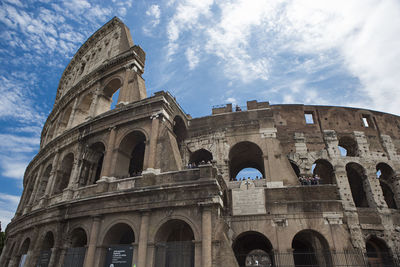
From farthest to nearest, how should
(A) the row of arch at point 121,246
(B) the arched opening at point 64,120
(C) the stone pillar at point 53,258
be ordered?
(B) the arched opening at point 64,120 < (C) the stone pillar at point 53,258 < (A) the row of arch at point 121,246

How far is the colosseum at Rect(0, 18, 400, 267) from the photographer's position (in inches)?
421

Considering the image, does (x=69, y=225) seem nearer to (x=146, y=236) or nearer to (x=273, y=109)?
(x=146, y=236)

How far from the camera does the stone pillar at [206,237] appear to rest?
9147mm

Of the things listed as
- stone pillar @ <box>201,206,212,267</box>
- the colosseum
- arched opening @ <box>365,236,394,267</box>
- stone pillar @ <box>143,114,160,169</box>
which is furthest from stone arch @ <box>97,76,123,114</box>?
arched opening @ <box>365,236,394,267</box>

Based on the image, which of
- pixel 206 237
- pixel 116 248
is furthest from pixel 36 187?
pixel 206 237

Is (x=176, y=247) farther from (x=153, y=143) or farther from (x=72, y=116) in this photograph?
(x=72, y=116)

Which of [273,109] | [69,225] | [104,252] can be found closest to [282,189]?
[273,109]

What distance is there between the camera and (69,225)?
1306 centimetres

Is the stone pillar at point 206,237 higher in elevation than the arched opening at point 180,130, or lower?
lower

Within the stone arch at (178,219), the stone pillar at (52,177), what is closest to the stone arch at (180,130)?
the stone arch at (178,219)

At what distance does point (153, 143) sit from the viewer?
1255cm

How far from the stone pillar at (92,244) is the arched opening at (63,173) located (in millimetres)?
5806

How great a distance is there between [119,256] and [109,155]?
506 centimetres

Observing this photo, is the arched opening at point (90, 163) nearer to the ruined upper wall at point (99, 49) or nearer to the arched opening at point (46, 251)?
the arched opening at point (46, 251)
